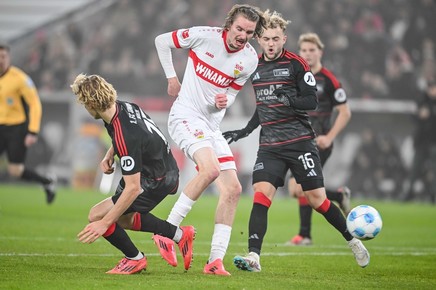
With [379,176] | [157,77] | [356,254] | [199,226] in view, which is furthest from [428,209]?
[356,254]

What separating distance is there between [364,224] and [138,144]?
2.35 meters

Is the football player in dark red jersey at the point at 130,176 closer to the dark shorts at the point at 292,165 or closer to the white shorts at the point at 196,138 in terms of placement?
the white shorts at the point at 196,138

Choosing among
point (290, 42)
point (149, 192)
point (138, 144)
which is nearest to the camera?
point (138, 144)

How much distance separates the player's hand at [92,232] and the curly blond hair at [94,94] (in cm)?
89

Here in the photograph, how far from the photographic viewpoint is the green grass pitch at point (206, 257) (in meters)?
6.48

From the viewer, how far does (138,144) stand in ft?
21.8

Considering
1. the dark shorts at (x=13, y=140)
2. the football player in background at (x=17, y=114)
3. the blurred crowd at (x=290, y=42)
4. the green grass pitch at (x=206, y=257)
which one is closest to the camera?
the green grass pitch at (x=206, y=257)

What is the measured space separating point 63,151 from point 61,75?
2.39 meters

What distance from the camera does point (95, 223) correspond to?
6.46m

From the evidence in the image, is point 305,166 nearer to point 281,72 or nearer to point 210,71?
point 281,72

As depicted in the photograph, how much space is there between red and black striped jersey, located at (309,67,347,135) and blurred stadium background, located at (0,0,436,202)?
10.3m

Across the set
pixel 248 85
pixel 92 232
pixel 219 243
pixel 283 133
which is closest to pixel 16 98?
pixel 283 133

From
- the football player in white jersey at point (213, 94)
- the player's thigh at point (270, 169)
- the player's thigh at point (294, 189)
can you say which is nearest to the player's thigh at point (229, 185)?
the football player in white jersey at point (213, 94)

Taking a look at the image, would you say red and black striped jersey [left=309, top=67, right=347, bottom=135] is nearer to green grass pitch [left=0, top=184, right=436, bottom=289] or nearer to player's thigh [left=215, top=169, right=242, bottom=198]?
green grass pitch [left=0, top=184, right=436, bottom=289]
